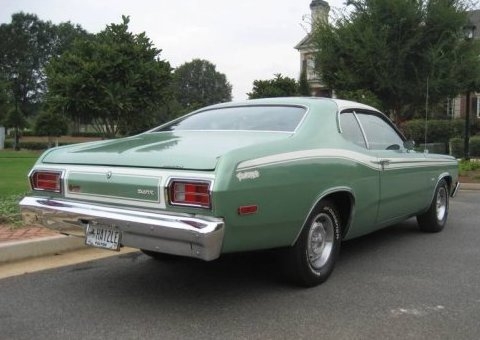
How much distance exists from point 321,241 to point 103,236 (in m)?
1.79

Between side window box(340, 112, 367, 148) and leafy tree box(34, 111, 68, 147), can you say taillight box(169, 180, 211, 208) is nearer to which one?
side window box(340, 112, 367, 148)

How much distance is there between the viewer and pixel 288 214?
4234 mm

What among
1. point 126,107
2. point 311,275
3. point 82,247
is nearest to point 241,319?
point 311,275

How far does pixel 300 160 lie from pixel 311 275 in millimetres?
954

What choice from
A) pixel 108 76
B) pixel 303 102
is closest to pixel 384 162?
pixel 303 102

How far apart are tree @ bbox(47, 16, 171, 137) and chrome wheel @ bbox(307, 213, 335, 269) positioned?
10049mm

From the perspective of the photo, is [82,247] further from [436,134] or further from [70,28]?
[70,28]

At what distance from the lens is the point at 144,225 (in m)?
3.91

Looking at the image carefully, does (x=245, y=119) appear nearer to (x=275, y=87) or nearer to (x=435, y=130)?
(x=275, y=87)

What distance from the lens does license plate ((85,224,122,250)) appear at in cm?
414

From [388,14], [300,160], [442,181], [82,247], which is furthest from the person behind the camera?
[388,14]

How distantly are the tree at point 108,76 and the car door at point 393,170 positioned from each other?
29.9ft

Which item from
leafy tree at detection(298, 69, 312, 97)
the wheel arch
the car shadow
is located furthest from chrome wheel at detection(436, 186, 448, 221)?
leafy tree at detection(298, 69, 312, 97)

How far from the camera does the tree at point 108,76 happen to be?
555 inches
